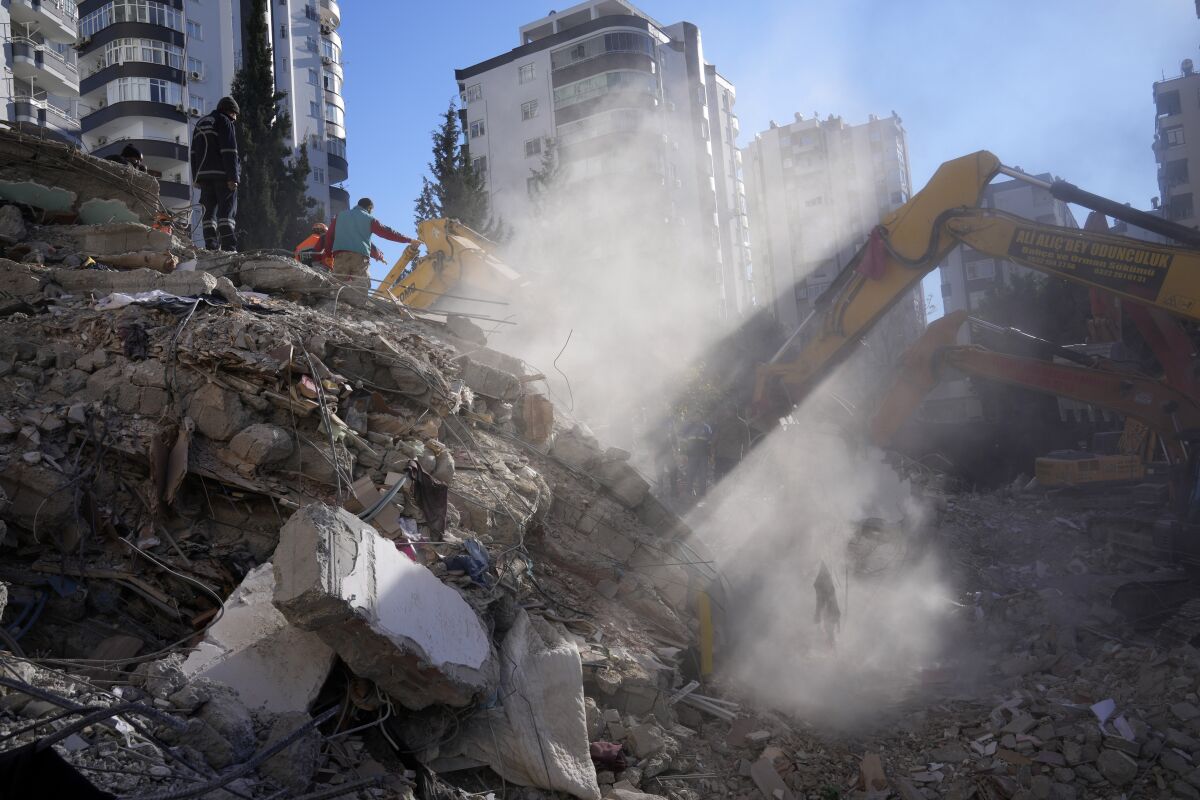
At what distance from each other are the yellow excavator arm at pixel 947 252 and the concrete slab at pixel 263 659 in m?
7.48

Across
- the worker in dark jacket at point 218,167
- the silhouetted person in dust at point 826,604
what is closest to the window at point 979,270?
the silhouetted person in dust at point 826,604

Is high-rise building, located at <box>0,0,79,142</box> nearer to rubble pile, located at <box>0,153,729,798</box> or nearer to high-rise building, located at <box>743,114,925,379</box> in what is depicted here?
rubble pile, located at <box>0,153,729,798</box>

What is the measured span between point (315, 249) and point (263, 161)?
12136mm

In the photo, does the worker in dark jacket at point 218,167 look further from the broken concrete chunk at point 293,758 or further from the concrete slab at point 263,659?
the broken concrete chunk at point 293,758

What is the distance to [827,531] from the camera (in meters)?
10.6

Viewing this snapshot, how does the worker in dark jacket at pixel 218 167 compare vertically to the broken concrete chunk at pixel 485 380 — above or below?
above

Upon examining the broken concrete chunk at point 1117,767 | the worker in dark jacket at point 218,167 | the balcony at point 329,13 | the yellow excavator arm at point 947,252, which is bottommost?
the broken concrete chunk at point 1117,767

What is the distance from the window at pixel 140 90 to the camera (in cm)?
3294

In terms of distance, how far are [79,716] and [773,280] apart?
4891cm

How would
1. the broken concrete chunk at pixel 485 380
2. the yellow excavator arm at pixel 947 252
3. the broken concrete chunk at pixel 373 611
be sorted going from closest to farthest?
the broken concrete chunk at pixel 373 611
the broken concrete chunk at pixel 485 380
the yellow excavator arm at pixel 947 252

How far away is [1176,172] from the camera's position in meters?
38.1

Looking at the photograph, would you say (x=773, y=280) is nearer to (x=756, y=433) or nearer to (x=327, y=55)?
(x=327, y=55)

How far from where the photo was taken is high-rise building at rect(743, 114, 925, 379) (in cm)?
4912

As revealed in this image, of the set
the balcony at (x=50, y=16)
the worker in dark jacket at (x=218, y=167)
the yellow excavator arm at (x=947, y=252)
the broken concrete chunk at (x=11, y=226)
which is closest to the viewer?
the broken concrete chunk at (x=11, y=226)
